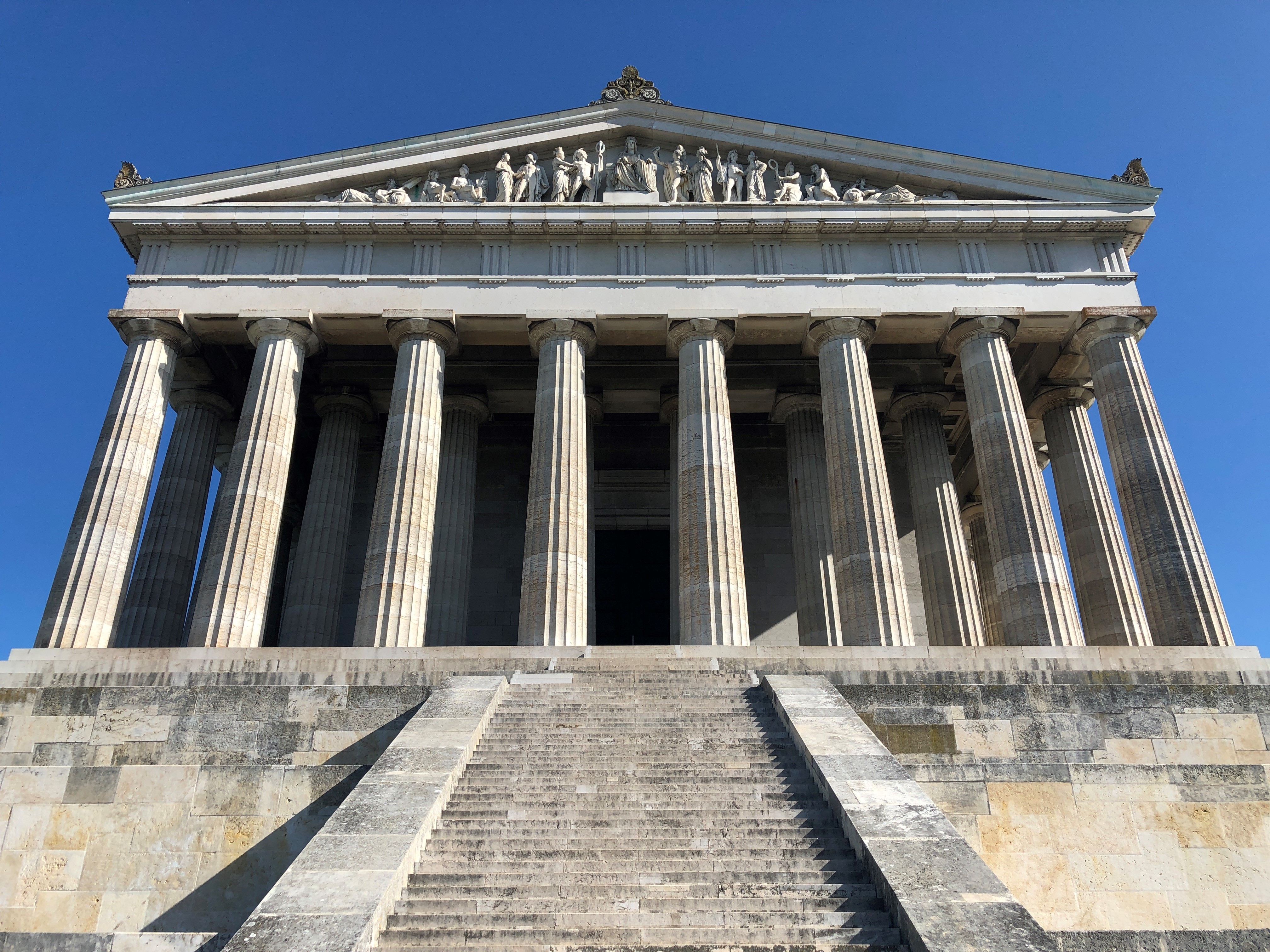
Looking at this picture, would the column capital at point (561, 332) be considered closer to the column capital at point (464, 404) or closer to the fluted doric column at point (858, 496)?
the column capital at point (464, 404)

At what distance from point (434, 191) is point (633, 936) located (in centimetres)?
2307

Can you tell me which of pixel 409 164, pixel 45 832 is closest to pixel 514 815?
pixel 45 832

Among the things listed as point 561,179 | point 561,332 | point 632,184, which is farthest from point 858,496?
point 561,179

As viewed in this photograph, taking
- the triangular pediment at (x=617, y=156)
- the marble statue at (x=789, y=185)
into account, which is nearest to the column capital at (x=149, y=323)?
the triangular pediment at (x=617, y=156)

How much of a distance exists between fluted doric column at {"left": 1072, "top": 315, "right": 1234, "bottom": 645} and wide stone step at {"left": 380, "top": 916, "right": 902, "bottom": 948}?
1661cm

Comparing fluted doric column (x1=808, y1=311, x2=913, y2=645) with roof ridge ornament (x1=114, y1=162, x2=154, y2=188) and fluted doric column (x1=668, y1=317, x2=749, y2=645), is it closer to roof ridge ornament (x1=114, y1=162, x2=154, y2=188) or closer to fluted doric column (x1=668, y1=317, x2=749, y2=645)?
fluted doric column (x1=668, y1=317, x2=749, y2=645)

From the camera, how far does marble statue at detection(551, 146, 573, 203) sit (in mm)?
27188

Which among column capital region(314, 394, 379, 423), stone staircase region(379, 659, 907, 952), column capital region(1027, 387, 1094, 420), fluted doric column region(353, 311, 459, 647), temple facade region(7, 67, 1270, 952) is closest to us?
stone staircase region(379, 659, 907, 952)

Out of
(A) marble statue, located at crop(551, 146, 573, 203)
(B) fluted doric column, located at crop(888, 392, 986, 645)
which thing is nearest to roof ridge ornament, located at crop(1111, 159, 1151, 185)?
(B) fluted doric column, located at crop(888, 392, 986, 645)

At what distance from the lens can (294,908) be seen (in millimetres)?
9117

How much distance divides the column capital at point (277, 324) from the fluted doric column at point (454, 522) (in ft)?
15.1

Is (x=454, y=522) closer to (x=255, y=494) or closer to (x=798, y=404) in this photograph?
(x=255, y=494)

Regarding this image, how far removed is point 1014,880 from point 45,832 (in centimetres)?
1601

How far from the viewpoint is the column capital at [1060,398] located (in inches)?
1109
